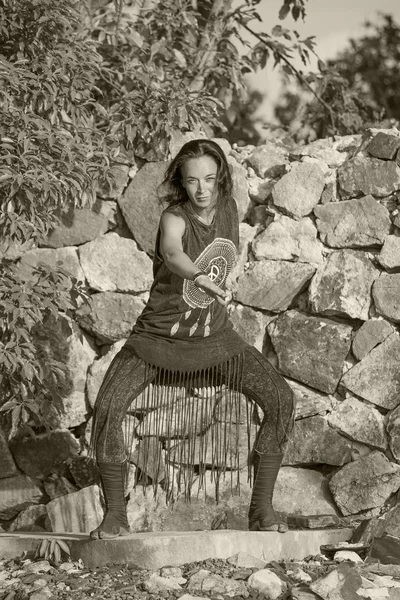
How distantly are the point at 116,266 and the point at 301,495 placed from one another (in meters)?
1.71

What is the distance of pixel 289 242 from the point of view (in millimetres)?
5691

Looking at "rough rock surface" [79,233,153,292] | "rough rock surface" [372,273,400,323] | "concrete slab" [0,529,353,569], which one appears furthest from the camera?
"rough rock surface" [79,233,153,292]

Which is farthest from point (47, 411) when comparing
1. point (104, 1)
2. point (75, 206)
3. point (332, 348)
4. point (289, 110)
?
point (289, 110)

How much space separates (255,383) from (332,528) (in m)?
1.00

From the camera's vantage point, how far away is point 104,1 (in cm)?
686

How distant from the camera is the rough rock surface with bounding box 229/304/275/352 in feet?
18.5

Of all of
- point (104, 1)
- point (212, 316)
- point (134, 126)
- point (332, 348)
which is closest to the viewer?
point (212, 316)

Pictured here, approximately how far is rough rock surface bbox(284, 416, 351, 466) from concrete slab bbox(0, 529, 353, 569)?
127 centimetres

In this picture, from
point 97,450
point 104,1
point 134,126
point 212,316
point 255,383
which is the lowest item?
point 97,450

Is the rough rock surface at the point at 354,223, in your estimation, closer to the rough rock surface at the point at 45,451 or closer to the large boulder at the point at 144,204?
the large boulder at the point at 144,204

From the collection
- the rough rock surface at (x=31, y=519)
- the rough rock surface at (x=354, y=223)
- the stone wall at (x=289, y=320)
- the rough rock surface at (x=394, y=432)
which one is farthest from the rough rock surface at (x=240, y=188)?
the rough rock surface at (x=31, y=519)

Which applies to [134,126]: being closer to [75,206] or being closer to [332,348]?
[75,206]

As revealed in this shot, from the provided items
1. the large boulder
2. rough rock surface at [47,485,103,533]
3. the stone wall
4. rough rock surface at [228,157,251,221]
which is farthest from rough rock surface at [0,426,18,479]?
rough rock surface at [228,157,251,221]

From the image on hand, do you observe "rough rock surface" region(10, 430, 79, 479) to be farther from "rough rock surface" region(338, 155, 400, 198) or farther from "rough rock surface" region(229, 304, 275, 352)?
"rough rock surface" region(338, 155, 400, 198)
